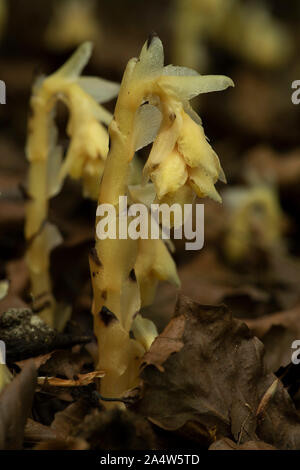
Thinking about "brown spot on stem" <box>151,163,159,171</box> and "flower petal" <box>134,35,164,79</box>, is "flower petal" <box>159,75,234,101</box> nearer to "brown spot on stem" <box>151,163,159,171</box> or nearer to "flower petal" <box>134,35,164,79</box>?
"flower petal" <box>134,35,164,79</box>

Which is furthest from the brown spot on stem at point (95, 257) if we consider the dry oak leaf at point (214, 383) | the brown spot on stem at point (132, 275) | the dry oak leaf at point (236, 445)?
the dry oak leaf at point (236, 445)

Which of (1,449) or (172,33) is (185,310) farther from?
(172,33)

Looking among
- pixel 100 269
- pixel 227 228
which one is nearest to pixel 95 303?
pixel 100 269

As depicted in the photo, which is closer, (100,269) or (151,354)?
(151,354)

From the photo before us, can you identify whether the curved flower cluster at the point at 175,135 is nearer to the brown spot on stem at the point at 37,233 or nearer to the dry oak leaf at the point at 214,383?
the dry oak leaf at the point at 214,383

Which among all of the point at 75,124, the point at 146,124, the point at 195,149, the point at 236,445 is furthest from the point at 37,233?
the point at 236,445
